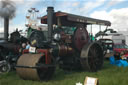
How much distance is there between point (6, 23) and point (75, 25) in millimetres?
2822

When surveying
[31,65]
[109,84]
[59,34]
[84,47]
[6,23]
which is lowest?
[109,84]

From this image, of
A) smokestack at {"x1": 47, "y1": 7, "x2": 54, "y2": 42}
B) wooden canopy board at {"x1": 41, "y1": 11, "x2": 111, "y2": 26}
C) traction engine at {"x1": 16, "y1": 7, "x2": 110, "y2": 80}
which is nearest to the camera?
traction engine at {"x1": 16, "y1": 7, "x2": 110, "y2": 80}

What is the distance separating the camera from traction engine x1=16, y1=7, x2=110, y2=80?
16.2 ft

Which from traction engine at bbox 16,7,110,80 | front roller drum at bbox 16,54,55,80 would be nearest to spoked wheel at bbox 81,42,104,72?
traction engine at bbox 16,7,110,80

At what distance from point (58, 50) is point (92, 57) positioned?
1461 millimetres

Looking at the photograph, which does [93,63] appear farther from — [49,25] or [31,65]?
[31,65]

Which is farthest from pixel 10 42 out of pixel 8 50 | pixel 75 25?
pixel 75 25

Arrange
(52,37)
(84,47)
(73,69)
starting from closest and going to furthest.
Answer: (52,37)
(84,47)
(73,69)

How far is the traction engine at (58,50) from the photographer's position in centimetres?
493

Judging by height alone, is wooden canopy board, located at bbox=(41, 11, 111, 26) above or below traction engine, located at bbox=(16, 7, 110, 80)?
above

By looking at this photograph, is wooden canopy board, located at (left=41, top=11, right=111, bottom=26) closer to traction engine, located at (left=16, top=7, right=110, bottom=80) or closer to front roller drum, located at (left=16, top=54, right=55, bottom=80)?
traction engine, located at (left=16, top=7, right=110, bottom=80)

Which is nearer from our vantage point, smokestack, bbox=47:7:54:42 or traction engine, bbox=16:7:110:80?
traction engine, bbox=16:7:110:80

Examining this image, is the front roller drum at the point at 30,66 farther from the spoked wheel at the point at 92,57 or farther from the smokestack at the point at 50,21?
the spoked wheel at the point at 92,57

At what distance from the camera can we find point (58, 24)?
661 centimetres
